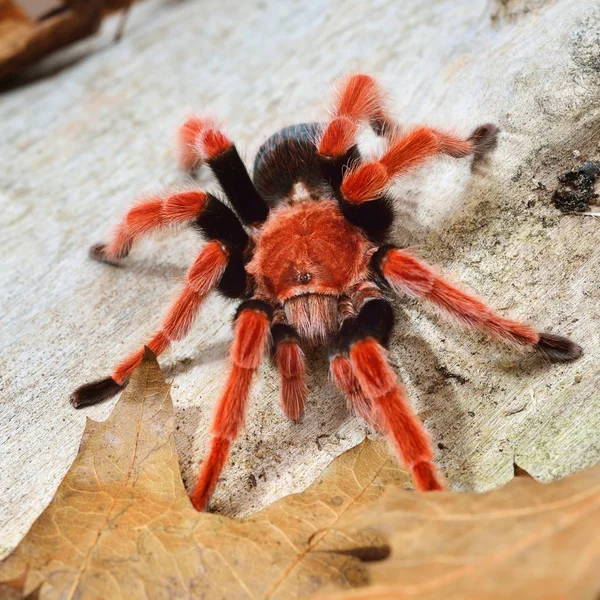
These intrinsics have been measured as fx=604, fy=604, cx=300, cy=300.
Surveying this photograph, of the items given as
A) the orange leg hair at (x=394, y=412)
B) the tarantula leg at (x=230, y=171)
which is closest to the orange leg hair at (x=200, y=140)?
the tarantula leg at (x=230, y=171)

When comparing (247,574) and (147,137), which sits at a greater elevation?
(147,137)

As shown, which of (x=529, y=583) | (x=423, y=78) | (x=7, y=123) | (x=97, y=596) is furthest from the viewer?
(x=7, y=123)

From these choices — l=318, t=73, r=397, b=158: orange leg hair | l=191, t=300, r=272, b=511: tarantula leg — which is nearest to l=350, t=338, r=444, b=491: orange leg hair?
l=191, t=300, r=272, b=511: tarantula leg

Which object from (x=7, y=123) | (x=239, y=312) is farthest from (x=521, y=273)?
(x=7, y=123)

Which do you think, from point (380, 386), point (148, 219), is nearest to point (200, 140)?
point (148, 219)

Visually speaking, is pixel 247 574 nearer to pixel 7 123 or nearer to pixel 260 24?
pixel 7 123

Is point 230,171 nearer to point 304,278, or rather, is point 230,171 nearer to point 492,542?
point 304,278
